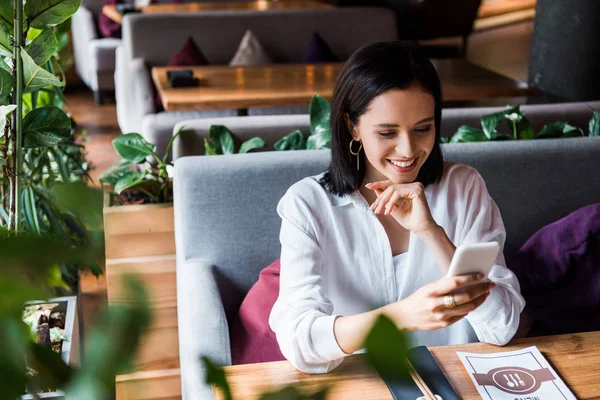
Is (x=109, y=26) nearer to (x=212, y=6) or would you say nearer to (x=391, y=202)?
(x=212, y=6)

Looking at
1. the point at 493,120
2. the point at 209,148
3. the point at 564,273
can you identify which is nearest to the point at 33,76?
the point at 209,148

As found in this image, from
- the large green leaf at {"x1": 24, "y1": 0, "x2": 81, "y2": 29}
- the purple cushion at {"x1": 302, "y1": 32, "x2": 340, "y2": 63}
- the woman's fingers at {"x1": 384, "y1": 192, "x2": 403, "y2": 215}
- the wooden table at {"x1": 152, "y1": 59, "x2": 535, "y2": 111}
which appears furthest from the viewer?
the purple cushion at {"x1": 302, "y1": 32, "x2": 340, "y2": 63}

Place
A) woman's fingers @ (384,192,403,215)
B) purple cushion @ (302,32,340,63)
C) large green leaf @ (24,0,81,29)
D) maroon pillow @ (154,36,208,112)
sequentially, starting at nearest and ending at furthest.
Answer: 1. large green leaf @ (24,0,81,29)
2. woman's fingers @ (384,192,403,215)
3. maroon pillow @ (154,36,208,112)
4. purple cushion @ (302,32,340,63)

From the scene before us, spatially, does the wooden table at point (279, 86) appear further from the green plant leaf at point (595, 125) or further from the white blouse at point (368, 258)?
the white blouse at point (368, 258)

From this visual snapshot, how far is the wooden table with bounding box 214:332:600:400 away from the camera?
136cm

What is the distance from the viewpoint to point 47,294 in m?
0.33

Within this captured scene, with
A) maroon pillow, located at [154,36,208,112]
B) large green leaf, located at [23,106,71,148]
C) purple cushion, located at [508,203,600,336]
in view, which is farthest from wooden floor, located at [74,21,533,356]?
purple cushion, located at [508,203,600,336]

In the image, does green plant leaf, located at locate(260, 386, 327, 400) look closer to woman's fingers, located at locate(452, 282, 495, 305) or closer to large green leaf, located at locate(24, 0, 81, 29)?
woman's fingers, located at locate(452, 282, 495, 305)

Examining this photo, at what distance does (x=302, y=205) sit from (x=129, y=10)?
191 inches

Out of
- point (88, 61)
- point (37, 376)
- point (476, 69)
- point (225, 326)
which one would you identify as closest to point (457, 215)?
point (225, 326)

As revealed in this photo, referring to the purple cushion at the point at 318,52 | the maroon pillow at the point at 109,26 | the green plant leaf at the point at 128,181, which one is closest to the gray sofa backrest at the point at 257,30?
the purple cushion at the point at 318,52

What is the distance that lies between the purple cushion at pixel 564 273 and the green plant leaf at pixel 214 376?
1856mm

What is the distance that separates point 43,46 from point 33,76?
0.07 metres

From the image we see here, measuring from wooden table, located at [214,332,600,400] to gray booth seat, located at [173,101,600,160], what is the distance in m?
1.22
